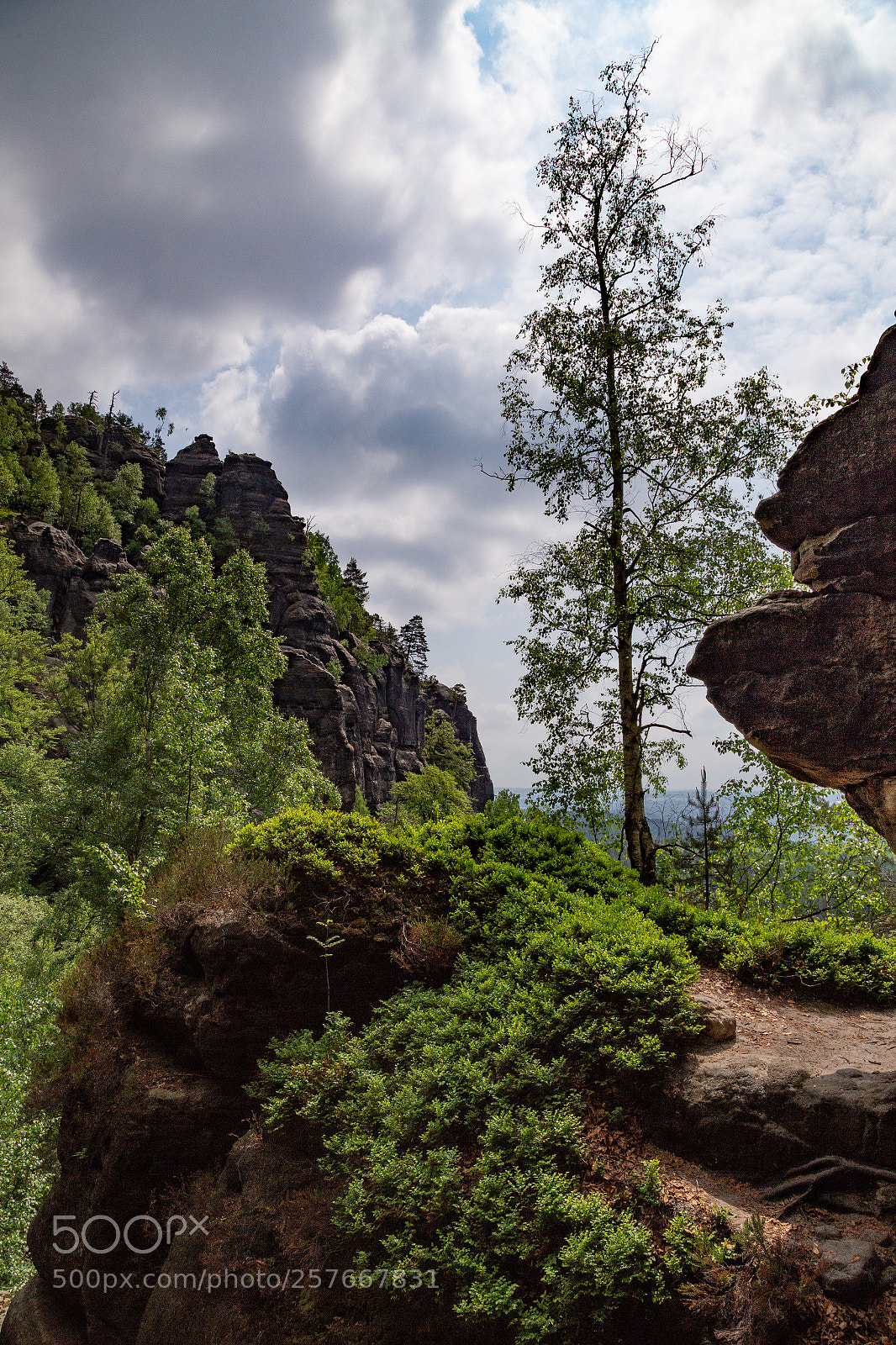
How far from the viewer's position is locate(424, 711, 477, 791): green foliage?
6738 cm

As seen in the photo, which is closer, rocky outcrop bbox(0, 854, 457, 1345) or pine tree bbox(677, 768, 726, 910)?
rocky outcrop bbox(0, 854, 457, 1345)

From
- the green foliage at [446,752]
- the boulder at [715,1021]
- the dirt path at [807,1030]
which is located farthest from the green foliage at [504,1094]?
the green foliage at [446,752]

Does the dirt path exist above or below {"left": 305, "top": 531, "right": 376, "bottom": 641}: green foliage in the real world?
below

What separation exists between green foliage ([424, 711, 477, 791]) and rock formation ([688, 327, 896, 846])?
60.4m

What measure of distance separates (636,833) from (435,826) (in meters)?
3.60

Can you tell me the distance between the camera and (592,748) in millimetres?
10203

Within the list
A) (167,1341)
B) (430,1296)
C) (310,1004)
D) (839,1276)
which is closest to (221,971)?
(310,1004)

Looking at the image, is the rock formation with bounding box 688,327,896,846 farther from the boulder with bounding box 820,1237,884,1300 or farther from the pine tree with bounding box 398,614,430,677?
the pine tree with bounding box 398,614,430,677

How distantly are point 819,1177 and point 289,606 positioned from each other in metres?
50.3

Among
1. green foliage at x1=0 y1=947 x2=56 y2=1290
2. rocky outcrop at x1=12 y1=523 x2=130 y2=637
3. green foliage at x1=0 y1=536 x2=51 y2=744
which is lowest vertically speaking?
green foliage at x1=0 y1=947 x2=56 y2=1290

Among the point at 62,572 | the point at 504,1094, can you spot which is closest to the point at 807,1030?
the point at 504,1094

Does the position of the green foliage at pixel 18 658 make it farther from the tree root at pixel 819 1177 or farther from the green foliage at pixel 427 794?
the tree root at pixel 819 1177

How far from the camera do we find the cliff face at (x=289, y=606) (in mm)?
40250

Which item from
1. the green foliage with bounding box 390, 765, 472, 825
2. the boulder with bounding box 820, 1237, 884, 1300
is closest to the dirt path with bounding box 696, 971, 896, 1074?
the boulder with bounding box 820, 1237, 884, 1300
